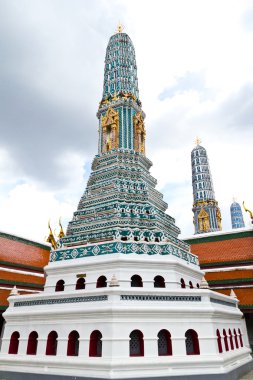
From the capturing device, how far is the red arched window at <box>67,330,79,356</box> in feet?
41.6

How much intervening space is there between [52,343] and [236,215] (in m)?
73.9

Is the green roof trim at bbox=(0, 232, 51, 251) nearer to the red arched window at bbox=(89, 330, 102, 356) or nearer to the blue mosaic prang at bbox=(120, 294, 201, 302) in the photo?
the red arched window at bbox=(89, 330, 102, 356)

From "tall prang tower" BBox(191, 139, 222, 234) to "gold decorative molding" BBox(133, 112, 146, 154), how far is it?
30359 mm

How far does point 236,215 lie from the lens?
8044 cm

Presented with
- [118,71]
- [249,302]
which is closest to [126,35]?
[118,71]

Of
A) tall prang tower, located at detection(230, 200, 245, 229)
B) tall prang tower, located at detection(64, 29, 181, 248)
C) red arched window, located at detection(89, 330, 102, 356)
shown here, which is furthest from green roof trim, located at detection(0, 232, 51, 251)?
tall prang tower, located at detection(230, 200, 245, 229)

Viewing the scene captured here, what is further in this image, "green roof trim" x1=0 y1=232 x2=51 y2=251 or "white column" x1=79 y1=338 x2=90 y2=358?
"green roof trim" x1=0 y1=232 x2=51 y2=251

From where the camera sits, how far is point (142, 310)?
40.4 feet

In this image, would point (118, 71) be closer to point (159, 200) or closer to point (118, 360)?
point (159, 200)

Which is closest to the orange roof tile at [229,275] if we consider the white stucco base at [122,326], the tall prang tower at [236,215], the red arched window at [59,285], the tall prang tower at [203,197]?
the white stucco base at [122,326]

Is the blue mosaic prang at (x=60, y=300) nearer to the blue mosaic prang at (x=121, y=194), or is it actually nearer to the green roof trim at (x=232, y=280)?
the blue mosaic prang at (x=121, y=194)

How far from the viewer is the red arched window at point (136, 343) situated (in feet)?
39.9

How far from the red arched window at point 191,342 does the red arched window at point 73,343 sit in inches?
174

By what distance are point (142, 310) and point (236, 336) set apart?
22.6ft
